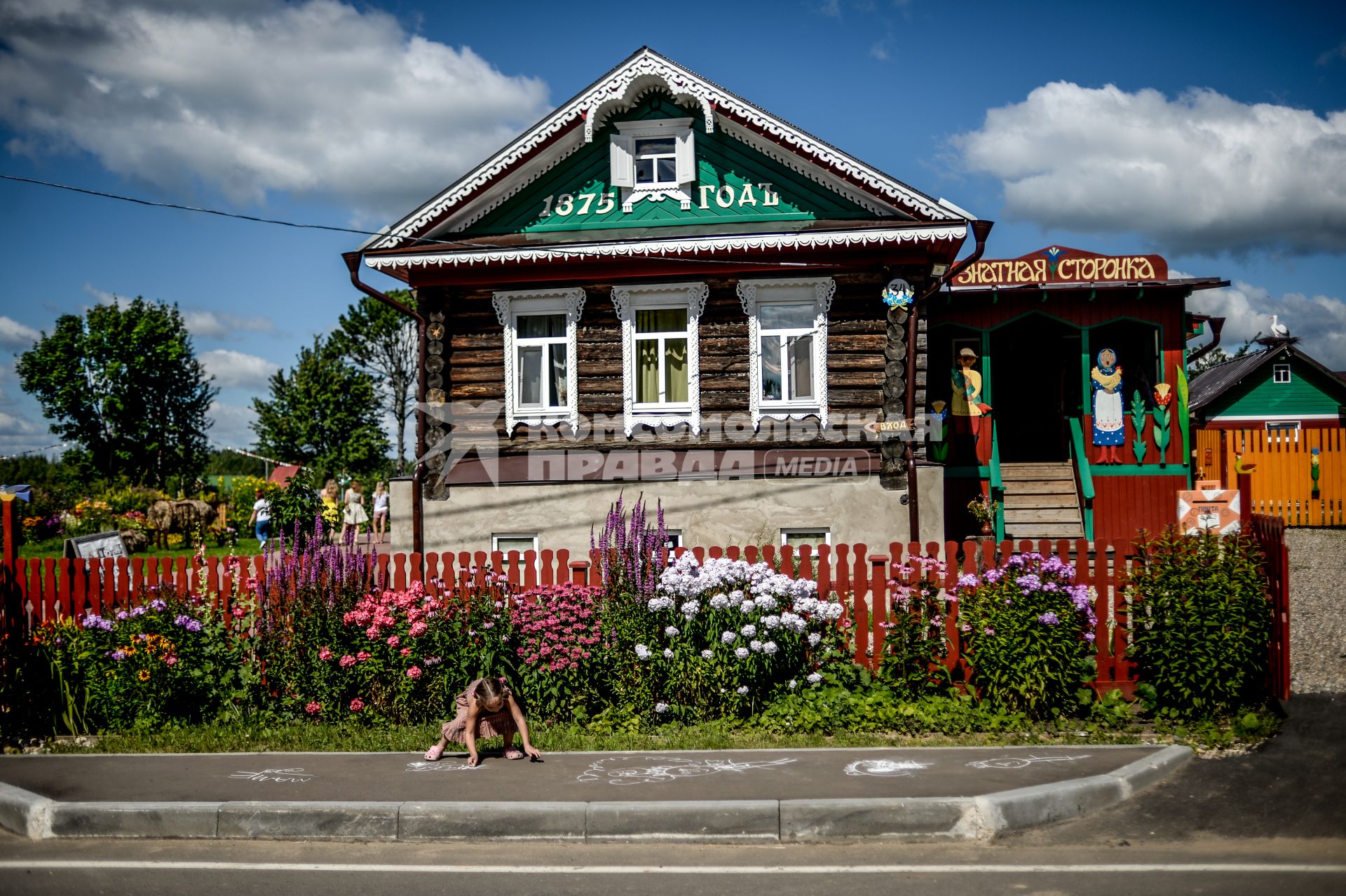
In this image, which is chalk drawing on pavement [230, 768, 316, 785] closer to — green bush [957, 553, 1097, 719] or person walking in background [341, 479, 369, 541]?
green bush [957, 553, 1097, 719]

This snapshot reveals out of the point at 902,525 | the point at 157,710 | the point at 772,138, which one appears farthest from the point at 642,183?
the point at 157,710

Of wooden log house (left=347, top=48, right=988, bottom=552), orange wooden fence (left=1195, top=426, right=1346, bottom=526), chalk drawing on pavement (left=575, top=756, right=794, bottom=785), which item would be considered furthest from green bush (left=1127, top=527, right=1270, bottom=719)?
orange wooden fence (left=1195, top=426, right=1346, bottom=526)

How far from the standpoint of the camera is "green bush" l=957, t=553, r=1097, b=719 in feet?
27.5

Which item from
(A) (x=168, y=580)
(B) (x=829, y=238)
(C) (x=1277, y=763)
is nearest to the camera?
(C) (x=1277, y=763)

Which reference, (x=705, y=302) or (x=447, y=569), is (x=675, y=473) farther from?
(x=447, y=569)

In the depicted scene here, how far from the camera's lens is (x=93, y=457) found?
42.4 m

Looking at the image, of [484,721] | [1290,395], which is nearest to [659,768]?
[484,721]

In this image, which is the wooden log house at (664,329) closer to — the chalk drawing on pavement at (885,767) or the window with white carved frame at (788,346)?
the window with white carved frame at (788,346)

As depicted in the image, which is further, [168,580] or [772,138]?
[772,138]

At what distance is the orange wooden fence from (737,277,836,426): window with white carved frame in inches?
424

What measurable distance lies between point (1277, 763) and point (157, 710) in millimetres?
9315

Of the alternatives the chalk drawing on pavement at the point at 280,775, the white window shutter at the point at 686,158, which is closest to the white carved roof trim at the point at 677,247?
the white window shutter at the point at 686,158

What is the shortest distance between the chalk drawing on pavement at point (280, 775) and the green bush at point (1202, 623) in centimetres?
687

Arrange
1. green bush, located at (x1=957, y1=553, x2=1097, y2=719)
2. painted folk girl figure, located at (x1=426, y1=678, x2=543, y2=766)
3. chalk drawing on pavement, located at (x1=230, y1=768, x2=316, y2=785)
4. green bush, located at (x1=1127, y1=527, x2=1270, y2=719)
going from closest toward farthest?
chalk drawing on pavement, located at (x1=230, y1=768, x2=316, y2=785)
painted folk girl figure, located at (x1=426, y1=678, x2=543, y2=766)
green bush, located at (x1=1127, y1=527, x2=1270, y2=719)
green bush, located at (x1=957, y1=553, x2=1097, y2=719)
